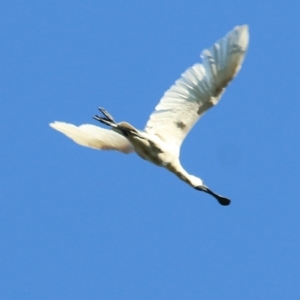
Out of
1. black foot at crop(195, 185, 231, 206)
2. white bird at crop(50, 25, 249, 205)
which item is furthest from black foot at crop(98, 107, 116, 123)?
black foot at crop(195, 185, 231, 206)

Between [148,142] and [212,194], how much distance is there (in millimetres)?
1954

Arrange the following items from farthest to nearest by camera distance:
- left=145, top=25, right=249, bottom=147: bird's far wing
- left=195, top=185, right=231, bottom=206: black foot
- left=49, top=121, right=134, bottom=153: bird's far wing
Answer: left=195, top=185, right=231, bottom=206: black foot → left=49, top=121, right=134, bottom=153: bird's far wing → left=145, top=25, right=249, bottom=147: bird's far wing

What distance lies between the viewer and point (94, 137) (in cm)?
2006

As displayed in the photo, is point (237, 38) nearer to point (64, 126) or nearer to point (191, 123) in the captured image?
point (191, 123)

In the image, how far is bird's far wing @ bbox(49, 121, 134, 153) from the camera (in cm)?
1977

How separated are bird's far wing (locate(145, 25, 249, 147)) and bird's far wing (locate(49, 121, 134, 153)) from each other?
3.33 feet

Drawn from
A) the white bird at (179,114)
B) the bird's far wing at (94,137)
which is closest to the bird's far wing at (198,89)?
the white bird at (179,114)

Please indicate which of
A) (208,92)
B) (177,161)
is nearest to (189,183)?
(177,161)

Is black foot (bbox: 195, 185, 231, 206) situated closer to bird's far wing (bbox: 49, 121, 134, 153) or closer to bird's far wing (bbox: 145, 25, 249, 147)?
bird's far wing (bbox: 145, 25, 249, 147)

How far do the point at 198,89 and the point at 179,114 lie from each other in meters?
0.64

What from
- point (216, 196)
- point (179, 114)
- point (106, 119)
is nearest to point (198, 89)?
point (179, 114)

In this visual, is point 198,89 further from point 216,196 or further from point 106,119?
point 216,196

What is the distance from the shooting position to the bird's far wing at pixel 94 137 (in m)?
19.8

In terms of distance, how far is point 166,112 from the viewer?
19.2 metres
